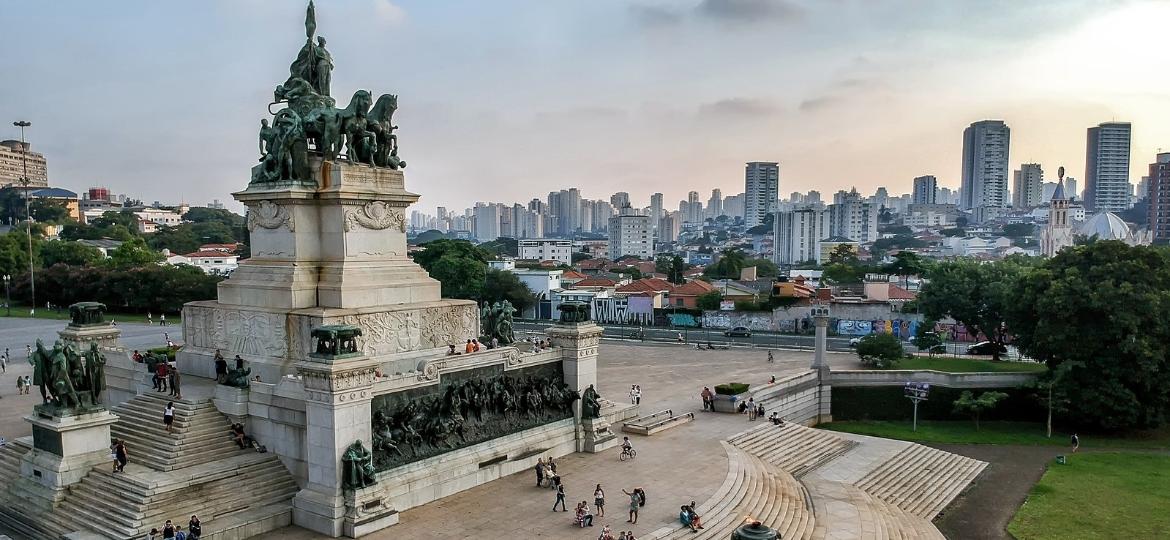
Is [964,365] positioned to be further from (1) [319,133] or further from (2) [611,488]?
(1) [319,133]

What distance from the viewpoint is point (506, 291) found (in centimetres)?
7062

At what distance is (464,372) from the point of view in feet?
72.7

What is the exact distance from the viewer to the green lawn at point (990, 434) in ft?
114

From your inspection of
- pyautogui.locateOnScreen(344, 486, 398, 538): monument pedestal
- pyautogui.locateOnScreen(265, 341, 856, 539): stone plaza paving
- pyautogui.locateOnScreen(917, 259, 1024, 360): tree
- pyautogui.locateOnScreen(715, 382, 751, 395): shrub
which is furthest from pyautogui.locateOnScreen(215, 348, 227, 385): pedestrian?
pyautogui.locateOnScreen(917, 259, 1024, 360): tree

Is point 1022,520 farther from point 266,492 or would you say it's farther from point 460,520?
point 266,492

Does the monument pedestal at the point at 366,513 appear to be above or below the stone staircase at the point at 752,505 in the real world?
above

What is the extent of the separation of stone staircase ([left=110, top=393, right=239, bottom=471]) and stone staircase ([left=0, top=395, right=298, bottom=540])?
25mm

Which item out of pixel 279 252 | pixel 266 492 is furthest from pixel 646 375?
pixel 266 492

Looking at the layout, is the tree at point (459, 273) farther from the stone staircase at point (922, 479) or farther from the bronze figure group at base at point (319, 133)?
the stone staircase at point (922, 479)

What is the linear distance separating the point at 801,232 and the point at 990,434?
453 ft

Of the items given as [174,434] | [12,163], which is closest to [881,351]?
[174,434]

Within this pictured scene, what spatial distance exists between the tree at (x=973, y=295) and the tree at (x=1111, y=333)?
8.45 metres

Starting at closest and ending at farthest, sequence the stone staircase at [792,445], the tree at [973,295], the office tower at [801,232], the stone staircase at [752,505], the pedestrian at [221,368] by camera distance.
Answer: the stone staircase at [752,505] < the pedestrian at [221,368] < the stone staircase at [792,445] < the tree at [973,295] < the office tower at [801,232]

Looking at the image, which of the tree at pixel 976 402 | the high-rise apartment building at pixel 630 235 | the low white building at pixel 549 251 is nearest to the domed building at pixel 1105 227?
the low white building at pixel 549 251
